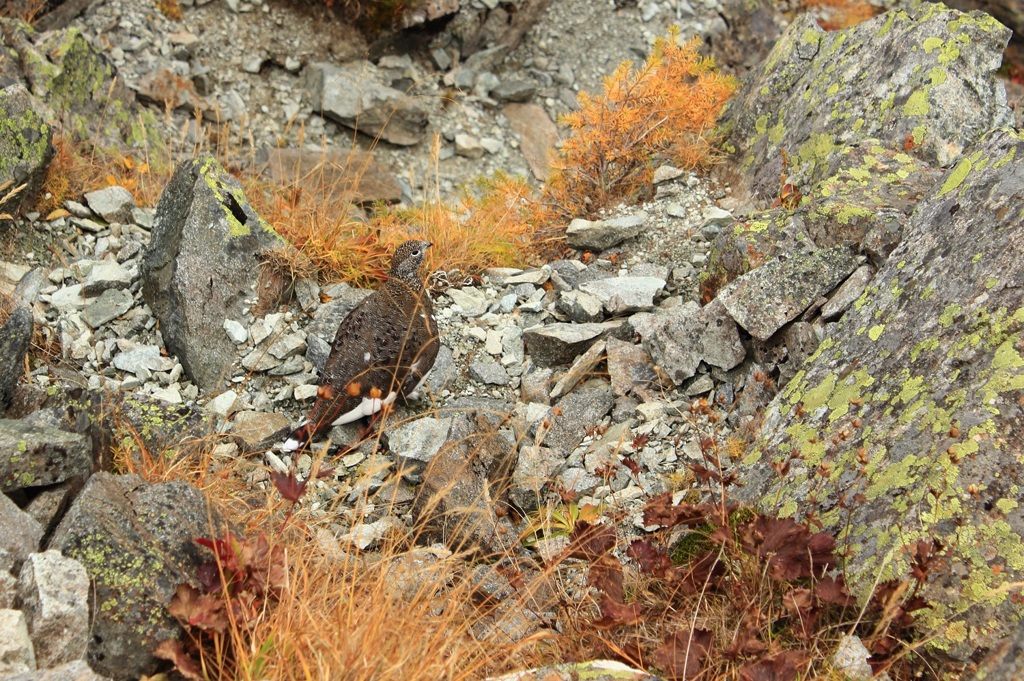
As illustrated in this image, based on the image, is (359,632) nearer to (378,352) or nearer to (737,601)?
(737,601)

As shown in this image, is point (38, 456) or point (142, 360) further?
point (142, 360)

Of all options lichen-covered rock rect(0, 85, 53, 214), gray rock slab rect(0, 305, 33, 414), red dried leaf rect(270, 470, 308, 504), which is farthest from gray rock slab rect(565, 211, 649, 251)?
red dried leaf rect(270, 470, 308, 504)

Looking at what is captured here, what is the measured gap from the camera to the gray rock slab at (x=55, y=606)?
2988 millimetres

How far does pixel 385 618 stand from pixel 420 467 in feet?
6.07

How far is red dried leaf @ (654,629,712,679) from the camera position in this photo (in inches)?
120

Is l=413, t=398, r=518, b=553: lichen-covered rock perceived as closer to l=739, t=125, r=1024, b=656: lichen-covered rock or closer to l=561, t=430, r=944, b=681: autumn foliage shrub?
l=561, t=430, r=944, b=681: autumn foliage shrub

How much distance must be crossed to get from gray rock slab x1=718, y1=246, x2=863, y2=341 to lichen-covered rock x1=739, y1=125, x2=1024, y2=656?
1.57ft

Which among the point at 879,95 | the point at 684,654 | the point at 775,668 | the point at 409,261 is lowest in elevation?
the point at 409,261

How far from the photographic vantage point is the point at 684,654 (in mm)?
3086

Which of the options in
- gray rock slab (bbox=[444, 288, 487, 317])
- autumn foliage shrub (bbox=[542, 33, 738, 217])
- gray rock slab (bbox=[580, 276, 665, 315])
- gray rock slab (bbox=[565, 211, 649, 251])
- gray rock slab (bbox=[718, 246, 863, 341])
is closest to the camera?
gray rock slab (bbox=[718, 246, 863, 341])

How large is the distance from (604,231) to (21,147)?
4066mm

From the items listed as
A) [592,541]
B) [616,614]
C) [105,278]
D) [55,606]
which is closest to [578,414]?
[592,541]

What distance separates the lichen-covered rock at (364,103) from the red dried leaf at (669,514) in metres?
7.57

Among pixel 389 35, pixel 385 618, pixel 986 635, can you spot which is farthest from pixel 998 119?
pixel 389 35
